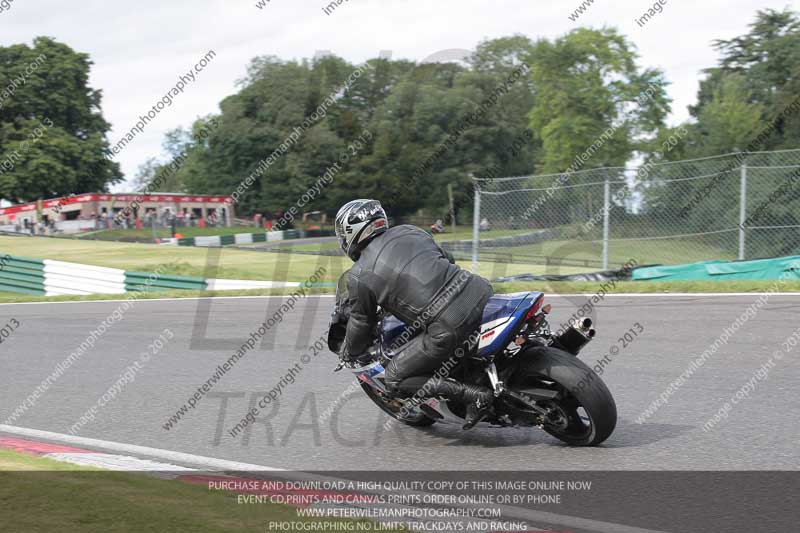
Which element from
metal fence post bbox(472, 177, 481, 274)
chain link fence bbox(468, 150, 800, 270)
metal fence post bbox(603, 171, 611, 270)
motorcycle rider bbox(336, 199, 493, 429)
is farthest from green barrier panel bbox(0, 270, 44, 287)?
motorcycle rider bbox(336, 199, 493, 429)

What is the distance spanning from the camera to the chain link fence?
13703 mm

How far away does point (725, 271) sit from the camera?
13.6 m

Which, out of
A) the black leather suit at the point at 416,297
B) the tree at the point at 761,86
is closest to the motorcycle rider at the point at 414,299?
the black leather suit at the point at 416,297

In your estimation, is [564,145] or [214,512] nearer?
[214,512]

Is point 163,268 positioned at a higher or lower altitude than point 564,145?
lower

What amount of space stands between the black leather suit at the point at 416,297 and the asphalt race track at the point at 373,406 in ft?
2.34

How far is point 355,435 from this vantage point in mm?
6113

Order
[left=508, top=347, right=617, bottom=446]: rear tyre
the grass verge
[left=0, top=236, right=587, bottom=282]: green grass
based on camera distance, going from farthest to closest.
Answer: [left=0, top=236, right=587, bottom=282]: green grass → the grass verge → [left=508, top=347, right=617, bottom=446]: rear tyre

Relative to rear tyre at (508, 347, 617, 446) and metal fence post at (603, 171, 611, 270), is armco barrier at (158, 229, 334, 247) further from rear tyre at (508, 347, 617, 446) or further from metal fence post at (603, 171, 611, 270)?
rear tyre at (508, 347, 617, 446)

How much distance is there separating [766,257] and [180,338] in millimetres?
9147

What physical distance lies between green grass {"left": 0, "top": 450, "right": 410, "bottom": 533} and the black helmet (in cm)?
174

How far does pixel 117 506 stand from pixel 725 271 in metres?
11.7

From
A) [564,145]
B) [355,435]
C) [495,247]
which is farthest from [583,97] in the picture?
[355,435]

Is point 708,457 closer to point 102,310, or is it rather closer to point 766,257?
point 766,257
